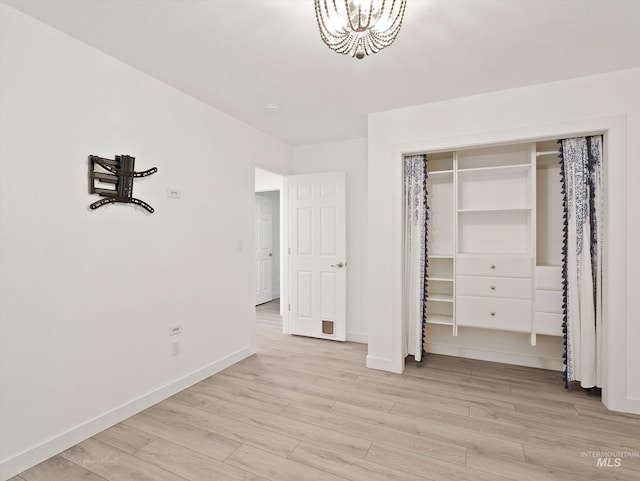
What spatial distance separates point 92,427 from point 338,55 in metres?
2.94

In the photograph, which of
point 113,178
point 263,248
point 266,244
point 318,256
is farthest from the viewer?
point 266,244

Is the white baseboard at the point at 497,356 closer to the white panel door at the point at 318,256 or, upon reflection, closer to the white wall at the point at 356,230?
the white wall at the point at 356,230

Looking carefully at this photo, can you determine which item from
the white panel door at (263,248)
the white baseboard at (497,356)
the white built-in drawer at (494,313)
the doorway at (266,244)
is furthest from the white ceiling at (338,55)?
the white panel door at (263,248)

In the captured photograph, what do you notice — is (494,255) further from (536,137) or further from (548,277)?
(536,137)

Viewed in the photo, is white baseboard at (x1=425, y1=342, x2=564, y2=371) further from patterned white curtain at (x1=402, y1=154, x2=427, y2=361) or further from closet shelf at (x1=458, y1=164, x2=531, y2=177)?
closet shelf at (x1=458, y1=164, x2=531, y2=177)

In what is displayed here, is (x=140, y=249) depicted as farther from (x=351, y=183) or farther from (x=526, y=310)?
(x=526, y=310)

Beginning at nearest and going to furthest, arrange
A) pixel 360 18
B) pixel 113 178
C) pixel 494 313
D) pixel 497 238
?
1. pixel 360 18
2. pixel 113 178
3. pixel 494 313
4. pixel 497 238

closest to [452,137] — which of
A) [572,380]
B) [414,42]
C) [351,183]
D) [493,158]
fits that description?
[493,158]

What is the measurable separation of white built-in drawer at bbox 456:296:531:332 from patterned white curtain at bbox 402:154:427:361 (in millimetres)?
372

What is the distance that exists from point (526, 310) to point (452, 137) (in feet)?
5.60

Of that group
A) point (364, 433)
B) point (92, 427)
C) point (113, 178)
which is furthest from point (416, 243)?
point (92, 427)

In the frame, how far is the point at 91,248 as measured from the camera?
2201mm

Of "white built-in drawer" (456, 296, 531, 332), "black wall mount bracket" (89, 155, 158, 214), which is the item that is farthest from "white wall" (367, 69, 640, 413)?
"black wall mount bracket" (89, 155, 158, 214)

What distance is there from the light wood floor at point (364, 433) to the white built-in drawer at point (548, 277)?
86cm
